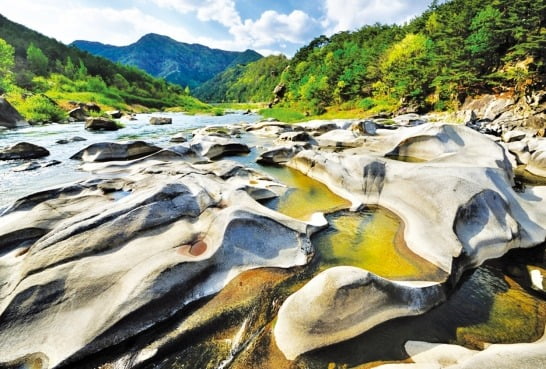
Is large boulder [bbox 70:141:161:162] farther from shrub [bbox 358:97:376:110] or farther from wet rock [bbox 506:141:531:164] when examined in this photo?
shrub [bbox 358:97:376:110]

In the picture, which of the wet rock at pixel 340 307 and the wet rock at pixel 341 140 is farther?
the wet rock at pixel 341 140

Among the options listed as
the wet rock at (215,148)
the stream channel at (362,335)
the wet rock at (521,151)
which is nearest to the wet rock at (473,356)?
the stream channel at (362,335)

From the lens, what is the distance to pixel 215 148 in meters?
18.4

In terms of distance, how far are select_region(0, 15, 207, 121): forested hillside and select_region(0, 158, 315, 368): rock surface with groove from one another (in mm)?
39876

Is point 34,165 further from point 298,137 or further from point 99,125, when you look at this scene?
point 99,125

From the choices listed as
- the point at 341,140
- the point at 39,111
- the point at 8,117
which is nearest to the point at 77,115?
the point at 39,111

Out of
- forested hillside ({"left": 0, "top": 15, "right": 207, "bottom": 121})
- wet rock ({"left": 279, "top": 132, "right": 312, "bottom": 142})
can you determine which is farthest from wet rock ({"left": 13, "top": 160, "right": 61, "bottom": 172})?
forested hillside ({"left": 0, "top": 15, "right": 207, "bottom": 121})

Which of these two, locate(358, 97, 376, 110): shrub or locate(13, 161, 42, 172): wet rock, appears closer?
locate(13, 161, 42, 172): wet rock

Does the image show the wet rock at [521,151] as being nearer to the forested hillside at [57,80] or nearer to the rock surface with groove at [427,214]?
the rock surface with groove at [427,214]

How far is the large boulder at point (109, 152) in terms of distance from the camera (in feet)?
51.9

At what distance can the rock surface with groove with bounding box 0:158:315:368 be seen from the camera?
171 inches

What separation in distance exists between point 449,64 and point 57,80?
91774 mm

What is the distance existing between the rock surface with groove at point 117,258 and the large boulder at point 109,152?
7.87 meters

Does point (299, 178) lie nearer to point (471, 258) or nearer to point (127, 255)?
point (471, 258)
